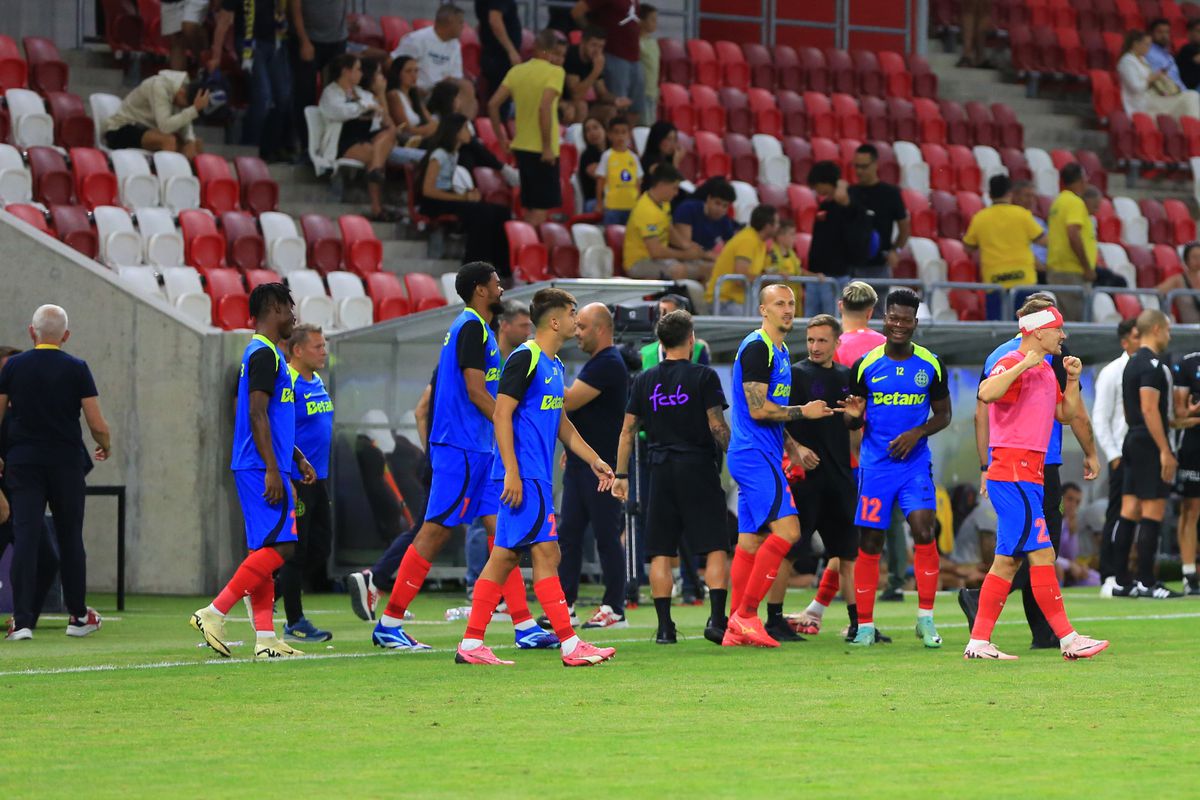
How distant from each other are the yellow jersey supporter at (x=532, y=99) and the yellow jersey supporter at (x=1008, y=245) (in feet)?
15.9

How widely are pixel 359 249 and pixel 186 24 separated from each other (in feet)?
10.1

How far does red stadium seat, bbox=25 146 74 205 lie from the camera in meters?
18.4

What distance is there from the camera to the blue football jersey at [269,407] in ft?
35.0

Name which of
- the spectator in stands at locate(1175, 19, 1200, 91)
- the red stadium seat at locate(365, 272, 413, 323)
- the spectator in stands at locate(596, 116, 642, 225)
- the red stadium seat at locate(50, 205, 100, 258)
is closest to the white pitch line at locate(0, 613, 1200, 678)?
the red stadium seat at locate(365, 272, 413, 323)

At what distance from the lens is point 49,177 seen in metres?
18.4

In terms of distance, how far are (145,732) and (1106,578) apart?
1103cm

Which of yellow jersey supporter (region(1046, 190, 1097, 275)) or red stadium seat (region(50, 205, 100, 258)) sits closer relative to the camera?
red stadium seat (region(50, 205, 100, 258))

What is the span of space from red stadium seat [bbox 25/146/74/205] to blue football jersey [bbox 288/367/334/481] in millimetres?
6917

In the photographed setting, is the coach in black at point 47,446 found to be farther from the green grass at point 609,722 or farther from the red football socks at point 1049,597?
the red football socks at point 1049,597

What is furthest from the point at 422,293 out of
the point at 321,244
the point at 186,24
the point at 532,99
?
the point at 186,24

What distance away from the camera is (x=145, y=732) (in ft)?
24.7

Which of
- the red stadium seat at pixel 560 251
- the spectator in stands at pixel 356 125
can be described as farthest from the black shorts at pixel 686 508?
the spectator in stands at pixel 356 125

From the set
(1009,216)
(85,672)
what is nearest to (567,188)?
(1009,216)

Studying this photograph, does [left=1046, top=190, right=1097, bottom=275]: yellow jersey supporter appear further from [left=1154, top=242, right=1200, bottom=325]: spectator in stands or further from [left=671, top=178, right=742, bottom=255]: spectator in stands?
[left=671, top=178, right=742, bottom=255]: spectator in stands
